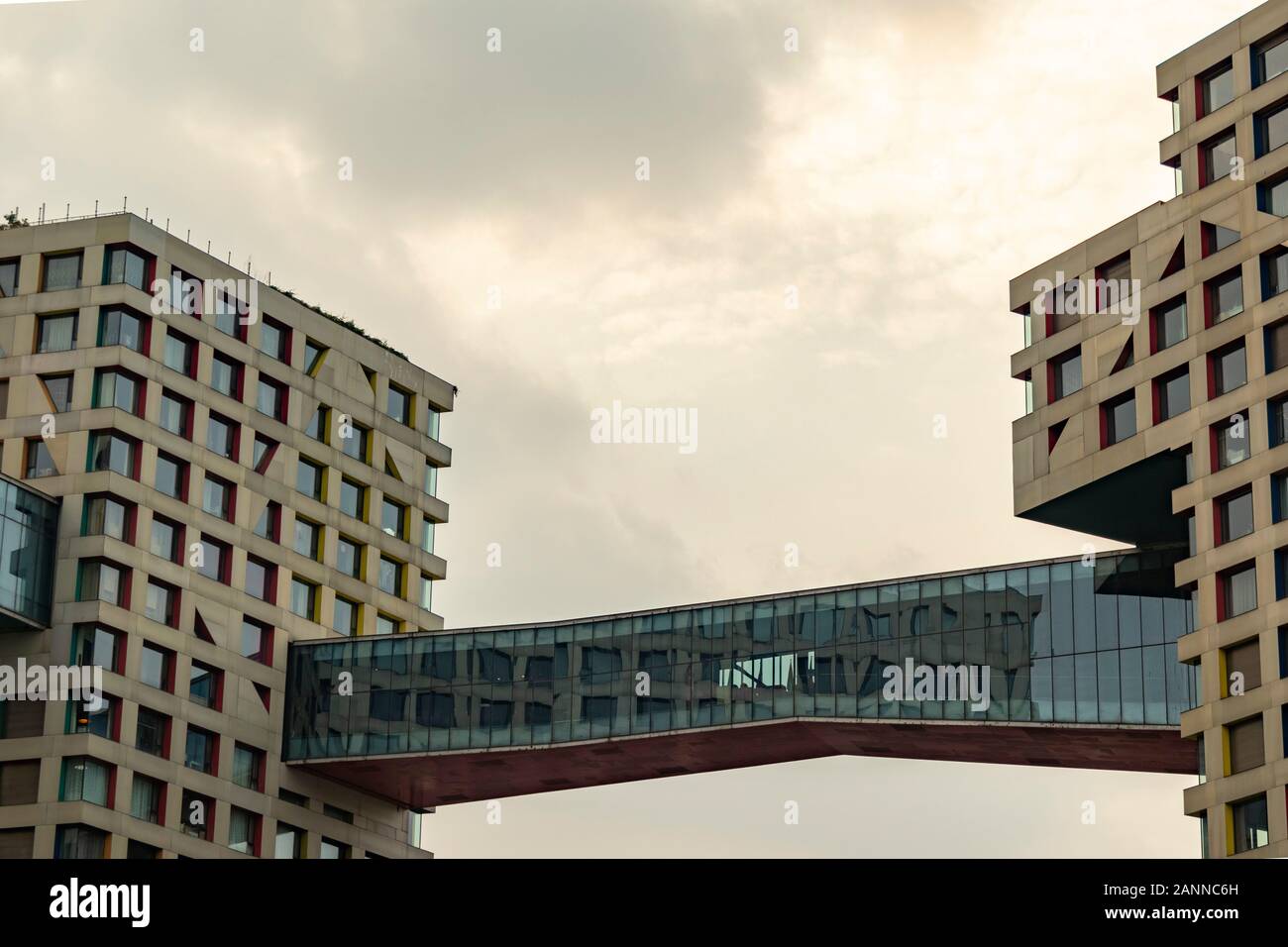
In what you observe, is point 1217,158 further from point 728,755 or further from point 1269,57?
point 728,755

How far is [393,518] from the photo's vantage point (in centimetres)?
10350

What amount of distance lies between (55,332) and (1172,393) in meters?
45.5

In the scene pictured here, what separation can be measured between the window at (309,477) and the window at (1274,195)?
147ft

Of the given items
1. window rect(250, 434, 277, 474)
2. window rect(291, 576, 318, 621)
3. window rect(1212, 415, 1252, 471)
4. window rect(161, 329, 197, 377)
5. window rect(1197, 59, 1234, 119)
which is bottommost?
window rect(291, 576, 318, 621)

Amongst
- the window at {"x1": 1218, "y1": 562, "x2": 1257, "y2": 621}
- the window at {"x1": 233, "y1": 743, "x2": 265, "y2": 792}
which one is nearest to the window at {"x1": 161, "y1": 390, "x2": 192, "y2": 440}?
the window at {"x1": 233, "y1": 743, "x2": 265, "y2": 792}

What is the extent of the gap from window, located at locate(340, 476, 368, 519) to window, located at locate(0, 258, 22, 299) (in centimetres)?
1746

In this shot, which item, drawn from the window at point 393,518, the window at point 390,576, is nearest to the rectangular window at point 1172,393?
the window at point 393,518

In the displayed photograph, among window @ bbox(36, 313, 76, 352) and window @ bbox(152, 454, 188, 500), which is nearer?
window @ bbox(36, 313, 76, 352)

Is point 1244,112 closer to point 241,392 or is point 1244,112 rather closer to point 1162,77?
point 1162,77

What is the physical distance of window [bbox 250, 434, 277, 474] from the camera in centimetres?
9514

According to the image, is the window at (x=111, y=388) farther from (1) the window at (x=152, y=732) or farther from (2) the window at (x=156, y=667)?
(1) the window at (x=152, y=732)

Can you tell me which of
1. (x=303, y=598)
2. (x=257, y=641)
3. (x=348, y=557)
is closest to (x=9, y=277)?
(x=257, y=641)

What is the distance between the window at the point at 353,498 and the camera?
100 meters

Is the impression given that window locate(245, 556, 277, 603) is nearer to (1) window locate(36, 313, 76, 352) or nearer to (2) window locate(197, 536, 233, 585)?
(2) window locate(197, 536, 233, 585)
